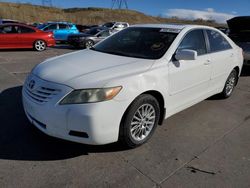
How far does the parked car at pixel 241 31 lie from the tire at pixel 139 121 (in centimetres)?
642

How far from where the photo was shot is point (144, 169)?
9.59 ft

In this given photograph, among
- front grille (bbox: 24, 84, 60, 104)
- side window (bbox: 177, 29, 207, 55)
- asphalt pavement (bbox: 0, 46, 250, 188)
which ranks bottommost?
asphalt pavement (bbox: 0, 46, 250, 188)

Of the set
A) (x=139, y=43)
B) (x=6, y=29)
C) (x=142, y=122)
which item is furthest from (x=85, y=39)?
(x=142, y=122)

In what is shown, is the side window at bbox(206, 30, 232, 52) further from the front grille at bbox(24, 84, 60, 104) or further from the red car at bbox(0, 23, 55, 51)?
the red car at bbox(0, 23, 55, 51)

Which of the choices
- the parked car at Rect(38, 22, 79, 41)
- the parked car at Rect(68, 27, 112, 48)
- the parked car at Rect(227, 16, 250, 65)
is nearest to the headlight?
the parked car at Rect(227, 16, 250, 65)

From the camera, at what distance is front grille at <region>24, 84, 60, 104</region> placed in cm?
290

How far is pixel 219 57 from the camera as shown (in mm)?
4699

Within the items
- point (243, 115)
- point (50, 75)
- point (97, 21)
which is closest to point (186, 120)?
point (243, 115)

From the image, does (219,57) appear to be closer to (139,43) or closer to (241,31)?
(139,43)

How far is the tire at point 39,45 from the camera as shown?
43.1 feet

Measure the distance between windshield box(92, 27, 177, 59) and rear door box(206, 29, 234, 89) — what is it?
1.04 m

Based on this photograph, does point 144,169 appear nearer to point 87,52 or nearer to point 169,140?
point 169,140

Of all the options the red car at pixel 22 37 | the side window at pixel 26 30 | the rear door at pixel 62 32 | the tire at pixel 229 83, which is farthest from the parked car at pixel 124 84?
the rear door at pixel 62 32

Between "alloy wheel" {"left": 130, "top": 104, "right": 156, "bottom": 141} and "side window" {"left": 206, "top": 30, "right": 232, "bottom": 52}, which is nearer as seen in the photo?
"alloy wheel" {"left": 130, "top": 104, "right": 156, "bottom": 141}
